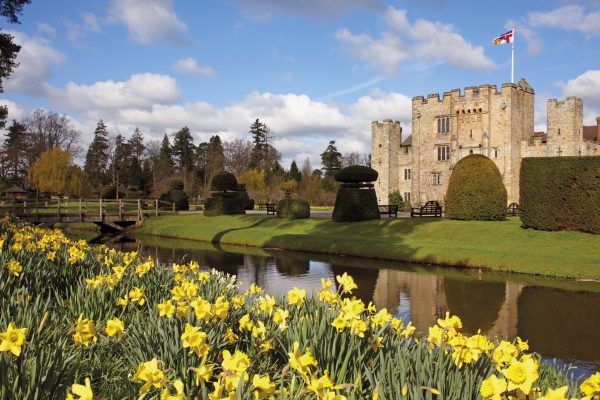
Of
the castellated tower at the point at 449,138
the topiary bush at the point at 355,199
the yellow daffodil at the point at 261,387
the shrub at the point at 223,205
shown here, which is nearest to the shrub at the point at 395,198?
the castellated tower at the point at 449,138

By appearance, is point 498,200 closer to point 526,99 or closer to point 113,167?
point 526,99

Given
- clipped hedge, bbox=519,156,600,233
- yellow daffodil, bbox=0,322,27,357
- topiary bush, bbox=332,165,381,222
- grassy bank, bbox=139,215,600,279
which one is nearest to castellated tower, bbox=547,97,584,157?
topiary bush, bbox=332,165,381,222

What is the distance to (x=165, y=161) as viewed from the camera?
295ft

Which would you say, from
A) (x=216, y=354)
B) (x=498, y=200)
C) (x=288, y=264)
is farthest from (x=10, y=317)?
(x=498, y=200)

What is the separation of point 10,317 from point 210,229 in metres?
26.9

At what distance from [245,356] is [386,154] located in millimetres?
53581

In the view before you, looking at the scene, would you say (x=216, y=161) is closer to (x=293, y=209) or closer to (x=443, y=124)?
(x=443, y=124)

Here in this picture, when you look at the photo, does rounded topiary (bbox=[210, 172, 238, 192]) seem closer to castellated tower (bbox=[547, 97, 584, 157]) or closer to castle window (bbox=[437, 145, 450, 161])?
castle window (bbox=[437, 145, 450, 161])

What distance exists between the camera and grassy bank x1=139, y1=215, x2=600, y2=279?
16750mm

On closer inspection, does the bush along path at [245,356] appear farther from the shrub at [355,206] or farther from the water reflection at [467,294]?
the shrub at [355,206]

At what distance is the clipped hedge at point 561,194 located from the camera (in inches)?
779

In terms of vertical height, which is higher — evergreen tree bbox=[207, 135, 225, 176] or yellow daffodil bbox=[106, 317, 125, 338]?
evergreen tree bbox=[207, 135, 225, 176]

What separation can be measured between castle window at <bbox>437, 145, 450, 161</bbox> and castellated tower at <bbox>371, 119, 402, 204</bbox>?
5.36 meters

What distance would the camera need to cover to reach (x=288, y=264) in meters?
18.8
